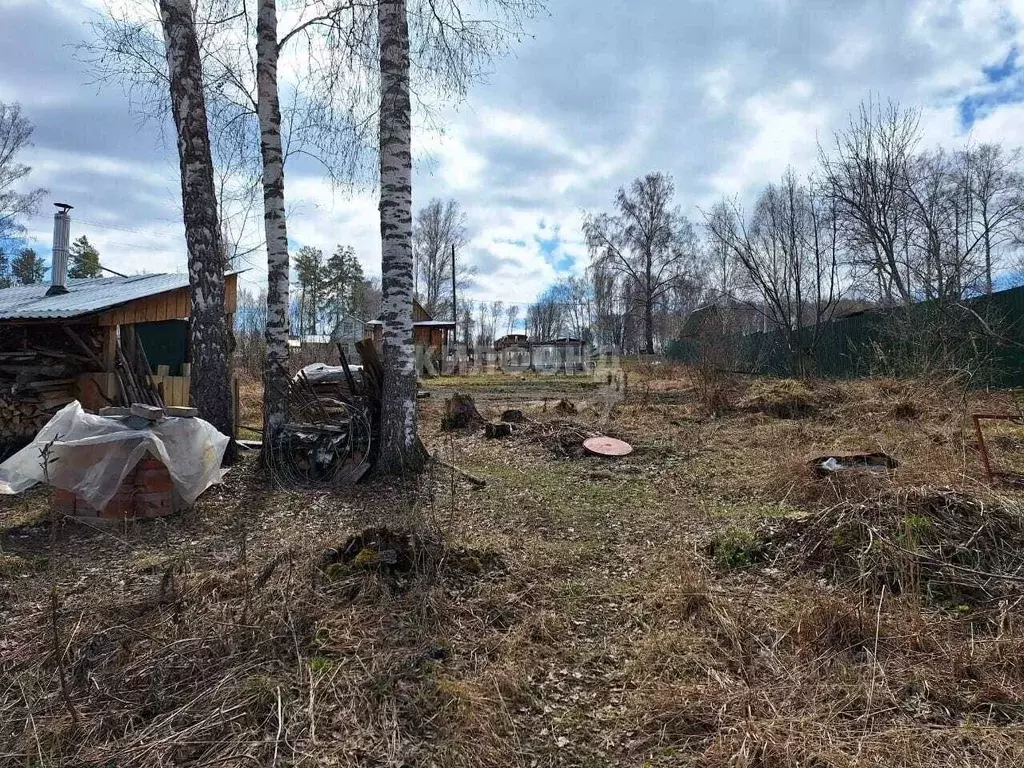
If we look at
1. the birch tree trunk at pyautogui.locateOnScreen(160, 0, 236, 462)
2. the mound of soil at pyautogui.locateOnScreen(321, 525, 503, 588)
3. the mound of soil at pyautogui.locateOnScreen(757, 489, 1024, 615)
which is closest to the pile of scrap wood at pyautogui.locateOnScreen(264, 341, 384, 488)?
the birch tree trunk at pyautogui.locateOnScreen(160, 0, 236, 462)

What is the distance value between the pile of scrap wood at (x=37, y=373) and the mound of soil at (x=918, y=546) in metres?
8.25

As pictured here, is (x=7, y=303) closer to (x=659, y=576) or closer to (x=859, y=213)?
(x=659, y=576)

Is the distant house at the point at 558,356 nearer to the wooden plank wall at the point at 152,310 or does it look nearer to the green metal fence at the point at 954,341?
the green metal fence at the point at 954,341

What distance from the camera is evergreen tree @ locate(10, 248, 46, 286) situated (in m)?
33.5

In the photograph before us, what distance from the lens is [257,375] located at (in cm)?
1889

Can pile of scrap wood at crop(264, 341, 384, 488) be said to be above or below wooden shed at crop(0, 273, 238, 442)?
below

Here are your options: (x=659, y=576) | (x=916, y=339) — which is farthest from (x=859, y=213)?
(x=659, y=576)

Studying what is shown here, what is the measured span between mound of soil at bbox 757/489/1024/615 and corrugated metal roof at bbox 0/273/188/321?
7.76 meters

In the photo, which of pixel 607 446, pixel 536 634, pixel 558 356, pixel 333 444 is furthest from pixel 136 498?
pixel 558 356

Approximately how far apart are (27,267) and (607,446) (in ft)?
137

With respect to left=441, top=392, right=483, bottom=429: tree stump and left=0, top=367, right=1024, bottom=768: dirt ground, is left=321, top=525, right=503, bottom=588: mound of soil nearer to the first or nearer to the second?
left=0, top=367, right=1024, bottom=768: dirt ground

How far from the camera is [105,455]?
427 cm

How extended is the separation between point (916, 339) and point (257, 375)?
1831 cm

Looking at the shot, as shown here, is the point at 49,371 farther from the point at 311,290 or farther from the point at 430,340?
the point at 311,290
